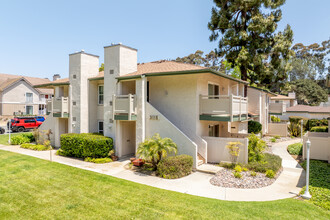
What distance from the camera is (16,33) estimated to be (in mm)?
Answer: 17203

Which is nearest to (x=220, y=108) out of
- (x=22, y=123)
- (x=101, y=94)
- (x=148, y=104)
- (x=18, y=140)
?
(x=148, y=104)

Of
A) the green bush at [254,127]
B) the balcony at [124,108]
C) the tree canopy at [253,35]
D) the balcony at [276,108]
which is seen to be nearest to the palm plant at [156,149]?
the balcony at [124,108]

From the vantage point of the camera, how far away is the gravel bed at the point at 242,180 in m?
9.01

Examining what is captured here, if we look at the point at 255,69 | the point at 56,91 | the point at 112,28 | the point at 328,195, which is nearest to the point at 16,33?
the point at 56,91

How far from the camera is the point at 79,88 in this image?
1620 cm

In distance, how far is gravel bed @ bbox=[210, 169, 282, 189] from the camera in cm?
901

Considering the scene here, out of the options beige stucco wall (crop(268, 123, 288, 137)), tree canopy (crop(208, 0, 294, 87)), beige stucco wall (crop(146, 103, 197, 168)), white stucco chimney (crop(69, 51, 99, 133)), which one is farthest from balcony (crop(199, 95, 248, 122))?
beige stucco wall (crop(268, 123, 288, 137))

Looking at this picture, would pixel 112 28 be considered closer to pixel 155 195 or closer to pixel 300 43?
pixel 155 195

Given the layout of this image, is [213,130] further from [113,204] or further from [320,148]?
[113,204]

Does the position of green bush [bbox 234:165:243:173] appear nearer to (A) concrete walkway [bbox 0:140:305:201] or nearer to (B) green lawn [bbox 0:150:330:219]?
(A) concrete walkway [bbox 0:140:305:201]

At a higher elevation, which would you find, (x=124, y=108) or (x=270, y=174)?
(x=124, y=108)

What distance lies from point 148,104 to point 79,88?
6.58 metres

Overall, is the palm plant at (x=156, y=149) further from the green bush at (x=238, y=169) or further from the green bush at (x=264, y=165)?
the green bush at (x=264, y=165)

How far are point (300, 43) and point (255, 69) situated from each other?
203 feet
